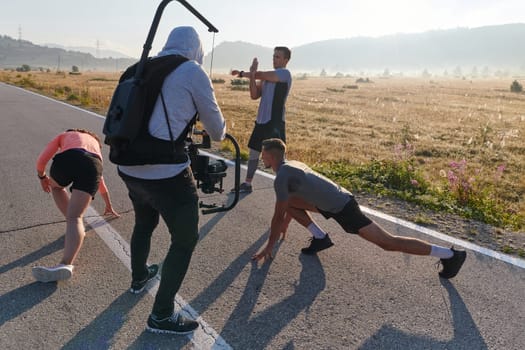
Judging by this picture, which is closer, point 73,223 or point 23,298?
point 23,298

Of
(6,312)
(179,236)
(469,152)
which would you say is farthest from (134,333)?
(469,152)

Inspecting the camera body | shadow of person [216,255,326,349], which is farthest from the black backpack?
shadow of person [216,255,326,349]

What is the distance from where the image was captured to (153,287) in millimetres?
3268

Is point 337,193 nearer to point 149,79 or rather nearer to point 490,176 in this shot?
point 149,79

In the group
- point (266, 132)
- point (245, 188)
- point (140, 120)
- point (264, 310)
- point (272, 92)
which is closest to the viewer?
point (140, 120)

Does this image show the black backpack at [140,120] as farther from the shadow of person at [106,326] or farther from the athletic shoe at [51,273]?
the athletic shoe at [51,273]

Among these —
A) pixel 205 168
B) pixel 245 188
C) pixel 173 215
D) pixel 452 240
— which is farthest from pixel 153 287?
pixel 452 240

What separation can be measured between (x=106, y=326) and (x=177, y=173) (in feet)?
4.10

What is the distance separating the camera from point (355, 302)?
10.3 feet

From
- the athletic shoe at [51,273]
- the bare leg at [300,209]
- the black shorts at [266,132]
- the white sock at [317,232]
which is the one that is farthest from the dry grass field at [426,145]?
the athletic shoe at [51,273]

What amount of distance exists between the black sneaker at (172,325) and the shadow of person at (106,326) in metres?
0.27

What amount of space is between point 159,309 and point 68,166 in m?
1.60

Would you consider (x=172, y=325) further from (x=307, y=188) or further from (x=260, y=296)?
(x=307, y=188)

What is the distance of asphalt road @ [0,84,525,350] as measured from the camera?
268 cm
